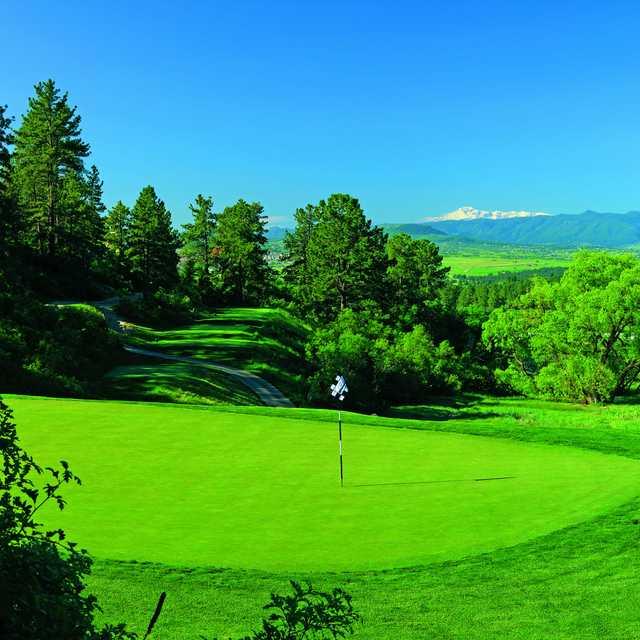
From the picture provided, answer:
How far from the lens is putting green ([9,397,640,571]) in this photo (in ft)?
34.3

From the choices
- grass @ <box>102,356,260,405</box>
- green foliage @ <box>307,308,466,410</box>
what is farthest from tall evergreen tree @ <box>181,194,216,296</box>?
grass @ <box>102,356,260,405</box>

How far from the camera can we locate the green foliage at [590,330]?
145 ft

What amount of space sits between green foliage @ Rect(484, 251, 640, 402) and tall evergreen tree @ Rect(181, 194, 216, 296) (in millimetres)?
50675

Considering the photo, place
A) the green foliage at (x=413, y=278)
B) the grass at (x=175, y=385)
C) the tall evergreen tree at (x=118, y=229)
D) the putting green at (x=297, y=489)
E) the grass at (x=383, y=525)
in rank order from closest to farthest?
the grass at (x=383, y=525)
the putting green at (x=297, y=489)
the grass at (x=175, y=385)
the green foliage at (x=413, y=278)
the tall evergreen tree at (x=118, y=229)

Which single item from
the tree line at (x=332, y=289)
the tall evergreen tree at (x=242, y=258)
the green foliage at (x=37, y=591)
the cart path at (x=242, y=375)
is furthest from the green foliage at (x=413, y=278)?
the green foliage at (x=37, y=591)

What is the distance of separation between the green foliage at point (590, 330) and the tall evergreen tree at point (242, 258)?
4051 cm

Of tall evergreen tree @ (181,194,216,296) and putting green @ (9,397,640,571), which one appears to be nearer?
putting green @ (9,397,640,571)

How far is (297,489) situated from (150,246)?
61.9 metres

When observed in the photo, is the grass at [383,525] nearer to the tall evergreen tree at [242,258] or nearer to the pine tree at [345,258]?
the pine tree at [345,258]

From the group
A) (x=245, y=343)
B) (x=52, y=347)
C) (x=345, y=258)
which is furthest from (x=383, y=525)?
(x=345, y=258)

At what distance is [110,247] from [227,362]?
52509mm

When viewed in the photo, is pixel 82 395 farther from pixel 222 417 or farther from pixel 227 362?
pixel 227 362

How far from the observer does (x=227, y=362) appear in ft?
146

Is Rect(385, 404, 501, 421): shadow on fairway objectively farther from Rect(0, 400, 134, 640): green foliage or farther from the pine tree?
Rect(0, 400, 134, 640): green foliage
